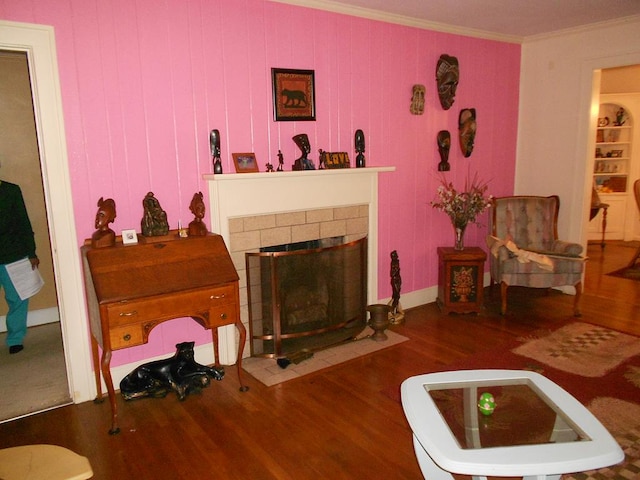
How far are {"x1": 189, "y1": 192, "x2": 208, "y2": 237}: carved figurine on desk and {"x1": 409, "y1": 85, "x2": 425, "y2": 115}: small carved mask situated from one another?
2.21 m

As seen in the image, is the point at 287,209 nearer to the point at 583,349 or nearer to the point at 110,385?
the point at 110,385

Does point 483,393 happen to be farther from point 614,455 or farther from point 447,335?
point 447,335

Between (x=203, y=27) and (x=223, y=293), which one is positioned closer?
(x=223, y=293)

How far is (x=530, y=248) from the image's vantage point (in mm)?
4645

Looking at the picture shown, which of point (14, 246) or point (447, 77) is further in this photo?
point (447, 77)

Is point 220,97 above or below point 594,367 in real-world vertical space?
above

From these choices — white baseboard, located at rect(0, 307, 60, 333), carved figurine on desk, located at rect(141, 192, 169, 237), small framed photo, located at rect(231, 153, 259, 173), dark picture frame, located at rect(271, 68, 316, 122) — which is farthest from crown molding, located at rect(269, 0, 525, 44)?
white baseboard, located at rect(0, 307, 60, 333)

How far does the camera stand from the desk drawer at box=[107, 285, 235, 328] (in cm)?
259

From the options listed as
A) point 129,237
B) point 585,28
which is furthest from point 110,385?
point 585,28

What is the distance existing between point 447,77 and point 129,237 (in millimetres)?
3131

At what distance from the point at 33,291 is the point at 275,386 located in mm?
2102

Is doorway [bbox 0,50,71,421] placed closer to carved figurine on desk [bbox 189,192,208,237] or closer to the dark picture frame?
carved figurine on desk [bbox 189,192,208,237]

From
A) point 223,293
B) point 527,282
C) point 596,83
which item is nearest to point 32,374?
point 223,293

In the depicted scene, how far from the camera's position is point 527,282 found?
170 inches
